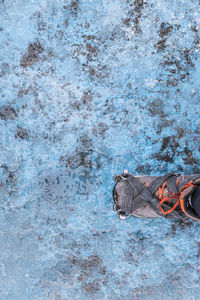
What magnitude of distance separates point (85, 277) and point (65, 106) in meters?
1.05

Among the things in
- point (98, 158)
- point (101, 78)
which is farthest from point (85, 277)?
point (101, 78)

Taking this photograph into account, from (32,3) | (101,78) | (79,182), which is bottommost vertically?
(79,182)

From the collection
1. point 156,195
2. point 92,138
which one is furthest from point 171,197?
point 92,138

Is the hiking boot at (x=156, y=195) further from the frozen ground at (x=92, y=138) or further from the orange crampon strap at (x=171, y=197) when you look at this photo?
the frozen ground at (x=92, y=138)

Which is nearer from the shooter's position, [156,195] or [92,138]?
[156,195]

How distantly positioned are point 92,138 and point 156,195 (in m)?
0.50

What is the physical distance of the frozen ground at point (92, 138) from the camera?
1.48 m

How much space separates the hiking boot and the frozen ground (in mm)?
108

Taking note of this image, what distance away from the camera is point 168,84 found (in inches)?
58.4

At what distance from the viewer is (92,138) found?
1.49m

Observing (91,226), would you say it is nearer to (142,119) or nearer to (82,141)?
(82,141)

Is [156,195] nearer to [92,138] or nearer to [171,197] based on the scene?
[171,197]

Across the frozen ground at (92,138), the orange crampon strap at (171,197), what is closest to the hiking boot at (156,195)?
the orange crampon strap at (171,197)

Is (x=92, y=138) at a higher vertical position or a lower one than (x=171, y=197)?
higher
